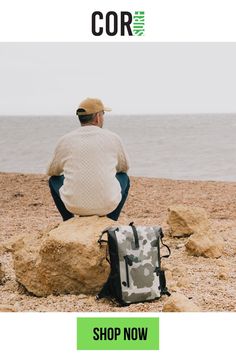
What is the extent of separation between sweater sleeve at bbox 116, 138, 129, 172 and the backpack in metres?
0.64

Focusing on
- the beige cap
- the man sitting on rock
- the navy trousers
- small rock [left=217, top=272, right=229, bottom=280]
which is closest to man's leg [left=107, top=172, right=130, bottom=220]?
the navy trousers

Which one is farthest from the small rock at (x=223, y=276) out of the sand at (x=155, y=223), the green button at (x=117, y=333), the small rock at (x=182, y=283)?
the green button at (x=117, y=333)

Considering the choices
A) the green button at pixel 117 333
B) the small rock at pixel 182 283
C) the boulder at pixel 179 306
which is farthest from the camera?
the small rock at pixel 182 283

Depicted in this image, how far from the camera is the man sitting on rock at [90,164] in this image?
449 centimetres

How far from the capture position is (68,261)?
4.33m

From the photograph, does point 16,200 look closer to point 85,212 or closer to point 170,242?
point 170,242

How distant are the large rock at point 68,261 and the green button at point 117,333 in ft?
2.13

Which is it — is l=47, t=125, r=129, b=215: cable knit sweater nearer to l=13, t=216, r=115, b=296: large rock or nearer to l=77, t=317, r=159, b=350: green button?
l=13, t=216, r=115, b=296: large rock

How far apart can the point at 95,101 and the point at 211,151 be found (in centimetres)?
2347

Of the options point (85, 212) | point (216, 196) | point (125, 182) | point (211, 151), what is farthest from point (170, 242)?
point (211, 151)

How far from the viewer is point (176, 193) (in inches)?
417

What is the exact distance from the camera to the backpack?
4148 mm

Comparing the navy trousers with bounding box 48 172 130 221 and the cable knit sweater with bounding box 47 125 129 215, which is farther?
the navy trousers with bounding box 48 172 130 221

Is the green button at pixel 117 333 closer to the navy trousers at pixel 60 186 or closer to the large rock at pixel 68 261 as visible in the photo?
the large rock at pixel 68 261
